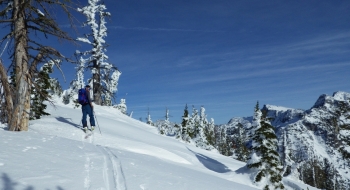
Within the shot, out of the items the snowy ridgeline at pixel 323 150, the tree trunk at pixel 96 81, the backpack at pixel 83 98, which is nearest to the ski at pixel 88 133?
the backpack at pixel 83 98

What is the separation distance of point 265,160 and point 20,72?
13.5 meters

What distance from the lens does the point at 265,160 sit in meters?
14.8

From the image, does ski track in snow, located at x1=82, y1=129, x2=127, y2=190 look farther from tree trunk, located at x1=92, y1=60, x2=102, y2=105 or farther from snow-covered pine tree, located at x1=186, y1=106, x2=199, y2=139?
snow-covered pine tree, located at x1=186, y1=106, x2=199, y2=139

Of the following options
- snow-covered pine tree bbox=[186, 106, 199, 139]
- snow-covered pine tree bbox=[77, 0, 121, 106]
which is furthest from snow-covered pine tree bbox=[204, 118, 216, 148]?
snow-covered pine tree bbox=[77, 0, 121, 106]

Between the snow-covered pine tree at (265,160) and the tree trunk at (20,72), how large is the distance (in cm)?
1224

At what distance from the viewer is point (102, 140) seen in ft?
35.8

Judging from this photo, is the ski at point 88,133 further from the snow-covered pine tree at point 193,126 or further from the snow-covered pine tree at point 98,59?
the snow-covered pine tree at point 193,126

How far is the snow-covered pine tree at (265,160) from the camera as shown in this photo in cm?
1463

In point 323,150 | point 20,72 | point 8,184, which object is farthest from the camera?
point 323,150

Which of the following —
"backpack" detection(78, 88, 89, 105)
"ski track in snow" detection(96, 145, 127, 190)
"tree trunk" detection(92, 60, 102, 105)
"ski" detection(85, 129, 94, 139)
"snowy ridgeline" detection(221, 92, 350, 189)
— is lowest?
"snowy ridgeline" detection(221, 92, 350, 189)

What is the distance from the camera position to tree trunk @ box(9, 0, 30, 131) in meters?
8.41

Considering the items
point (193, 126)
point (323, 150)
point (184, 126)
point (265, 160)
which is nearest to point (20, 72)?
point (265, 160)

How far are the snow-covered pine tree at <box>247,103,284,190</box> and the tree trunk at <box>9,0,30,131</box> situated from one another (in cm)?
1224

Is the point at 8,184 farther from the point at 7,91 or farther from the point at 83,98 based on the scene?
the point at 83,98
